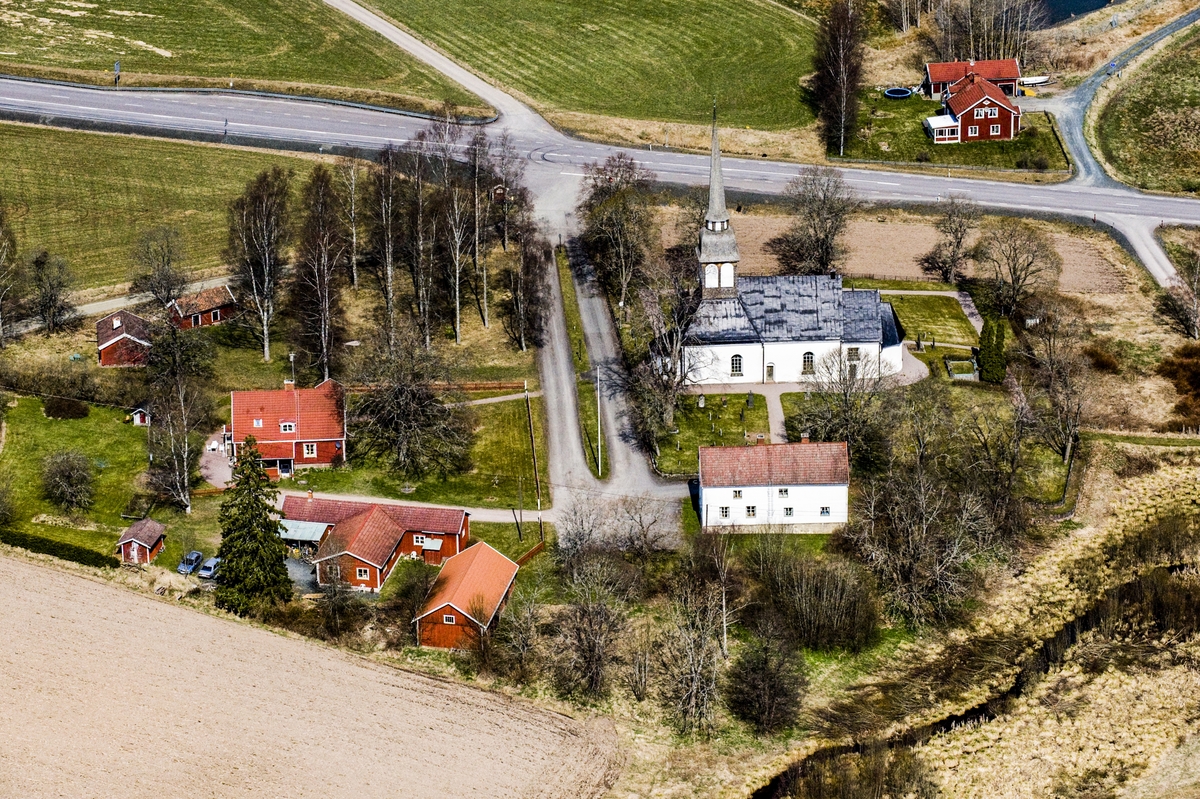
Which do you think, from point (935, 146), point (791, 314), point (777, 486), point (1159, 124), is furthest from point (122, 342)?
point (1159, 124)

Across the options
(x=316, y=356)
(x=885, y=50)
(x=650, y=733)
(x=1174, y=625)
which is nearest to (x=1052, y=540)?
(x=1174, y=625)

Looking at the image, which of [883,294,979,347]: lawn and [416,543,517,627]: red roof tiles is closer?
[416,543,517,627]: red roof tiles

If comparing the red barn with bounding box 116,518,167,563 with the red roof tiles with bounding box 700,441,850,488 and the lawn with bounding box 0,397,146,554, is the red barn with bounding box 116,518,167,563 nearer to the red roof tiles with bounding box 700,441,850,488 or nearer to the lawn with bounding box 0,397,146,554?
Answer: the lawn with bounding box 0,397,146,554

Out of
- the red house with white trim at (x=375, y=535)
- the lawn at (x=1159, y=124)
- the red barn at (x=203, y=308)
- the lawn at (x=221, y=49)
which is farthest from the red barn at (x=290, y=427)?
the lawn at (x=1159, y=124)

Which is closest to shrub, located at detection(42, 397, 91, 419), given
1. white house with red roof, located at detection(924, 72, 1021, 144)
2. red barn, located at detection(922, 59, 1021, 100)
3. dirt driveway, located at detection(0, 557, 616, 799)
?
dirt driveway, located at detection(0, 557, 616, 799)

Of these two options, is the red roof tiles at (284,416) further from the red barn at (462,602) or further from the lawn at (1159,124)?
the lawn at (1159,124)

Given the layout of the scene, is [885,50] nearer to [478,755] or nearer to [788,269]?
[788,269]

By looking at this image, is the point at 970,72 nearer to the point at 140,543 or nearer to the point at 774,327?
the point at 774,327
